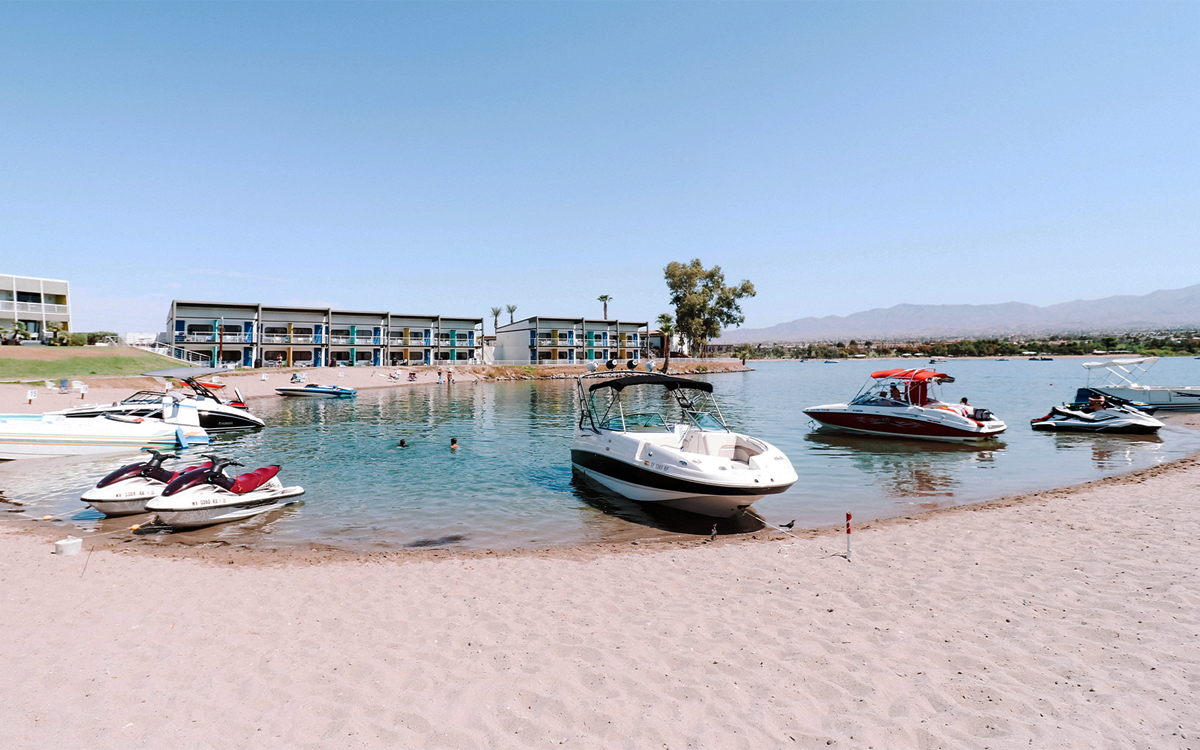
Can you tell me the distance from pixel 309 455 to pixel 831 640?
21740mm

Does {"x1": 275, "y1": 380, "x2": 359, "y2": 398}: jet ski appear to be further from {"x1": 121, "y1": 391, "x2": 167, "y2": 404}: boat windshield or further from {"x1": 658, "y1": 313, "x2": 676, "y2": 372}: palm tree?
{"x1": 658, "y1": 313, "x2": 676, "y2": 372}: palm tree

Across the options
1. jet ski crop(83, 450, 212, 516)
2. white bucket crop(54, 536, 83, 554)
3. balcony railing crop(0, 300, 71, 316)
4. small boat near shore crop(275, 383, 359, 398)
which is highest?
balcony railing crop(0, 300, 71, 316)

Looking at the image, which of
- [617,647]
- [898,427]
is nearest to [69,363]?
[617,647]

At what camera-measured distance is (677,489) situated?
12969 millimetres

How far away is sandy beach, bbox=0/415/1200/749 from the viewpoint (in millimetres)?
4859

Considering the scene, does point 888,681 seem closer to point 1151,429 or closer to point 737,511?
point 737,511

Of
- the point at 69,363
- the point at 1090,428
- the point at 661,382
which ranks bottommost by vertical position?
the point at 1090,428

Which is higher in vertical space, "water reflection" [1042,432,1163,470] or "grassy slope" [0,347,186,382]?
"grassy slope" [0,347,186,382]

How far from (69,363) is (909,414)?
63355 millimetres

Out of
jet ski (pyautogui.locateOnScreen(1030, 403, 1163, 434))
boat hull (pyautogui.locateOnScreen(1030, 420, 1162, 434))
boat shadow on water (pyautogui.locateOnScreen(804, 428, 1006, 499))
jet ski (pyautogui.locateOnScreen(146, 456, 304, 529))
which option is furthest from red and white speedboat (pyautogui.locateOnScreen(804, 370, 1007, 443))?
jet ski (pyautogui.locateOnScreen(146, 456, 304, 529))

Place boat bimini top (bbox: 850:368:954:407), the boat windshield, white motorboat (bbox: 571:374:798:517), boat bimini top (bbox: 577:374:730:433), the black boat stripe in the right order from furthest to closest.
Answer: boat bimini top (bbox: 850:368:954:407) → the boat windshield → boat bimini top (bbox: 577:374:730:433) → white motorboat (bbox: 571:374:798:517) → the black boat stripe

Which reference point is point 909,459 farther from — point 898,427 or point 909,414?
point 898,427

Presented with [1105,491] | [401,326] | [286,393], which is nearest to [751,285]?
[401,326]

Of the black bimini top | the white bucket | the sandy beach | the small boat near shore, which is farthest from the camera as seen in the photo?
the small boat near shore
